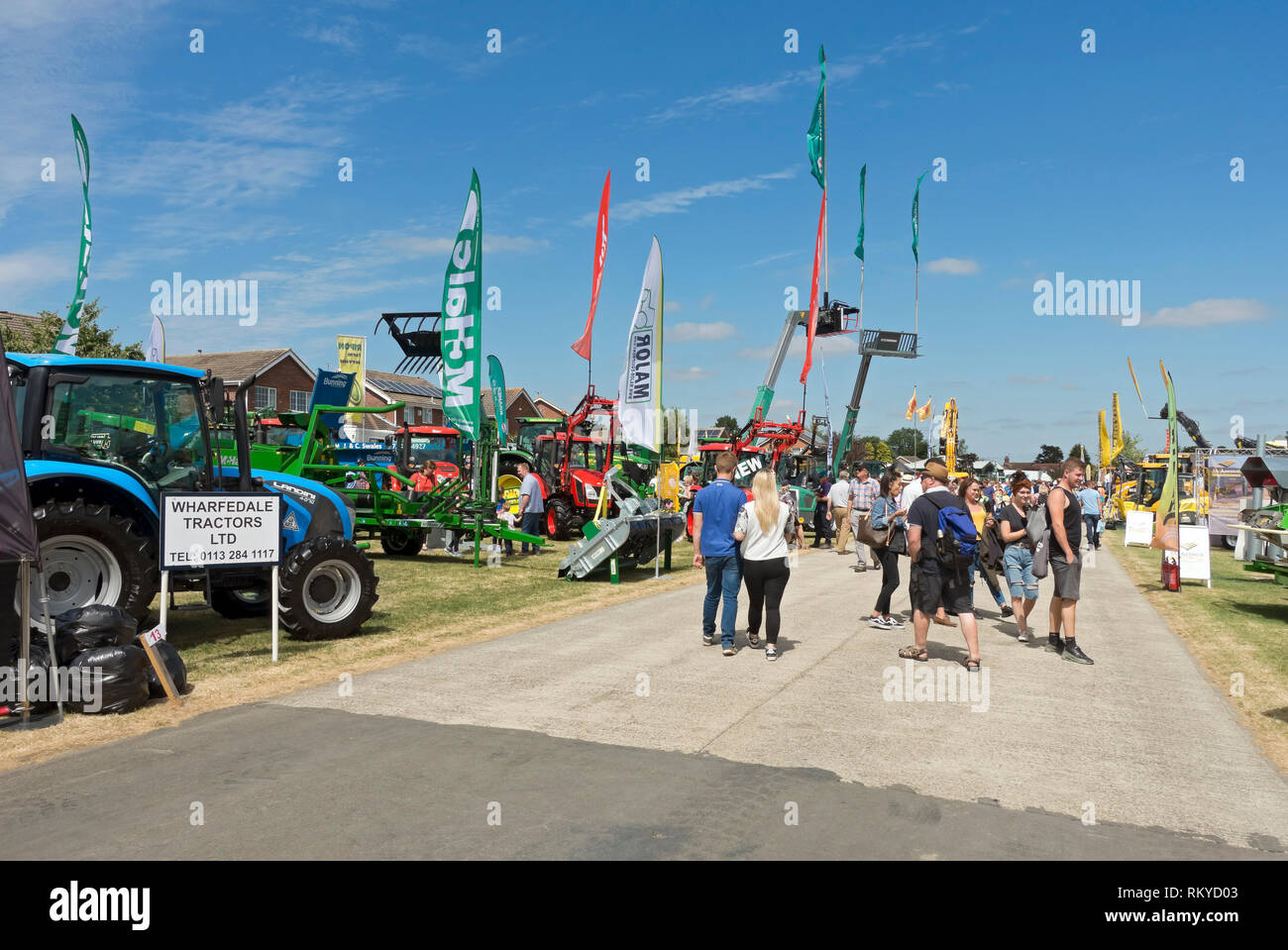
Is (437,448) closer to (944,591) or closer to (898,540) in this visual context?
(898,540)

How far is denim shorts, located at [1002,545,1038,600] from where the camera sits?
383 inches

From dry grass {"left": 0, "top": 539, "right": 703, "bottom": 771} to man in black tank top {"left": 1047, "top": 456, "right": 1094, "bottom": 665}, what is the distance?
5.19 metres

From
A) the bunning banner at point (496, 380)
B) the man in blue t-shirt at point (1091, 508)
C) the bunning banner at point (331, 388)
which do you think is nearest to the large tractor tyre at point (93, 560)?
the bunning banner at point (331, 388)

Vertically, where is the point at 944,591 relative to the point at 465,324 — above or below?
below

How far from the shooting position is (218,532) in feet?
24.8

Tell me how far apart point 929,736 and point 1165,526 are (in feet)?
39.2

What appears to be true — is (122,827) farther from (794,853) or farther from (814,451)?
(814,451)

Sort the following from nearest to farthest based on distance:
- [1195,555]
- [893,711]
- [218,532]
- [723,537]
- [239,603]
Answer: [893,711] < [218,532] < [723,537] < [239,603] < [1195,555]

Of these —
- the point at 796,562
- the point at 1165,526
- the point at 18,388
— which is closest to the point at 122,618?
the point at 18,388

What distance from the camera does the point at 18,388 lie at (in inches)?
290

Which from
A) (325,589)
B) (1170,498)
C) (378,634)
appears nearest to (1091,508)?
(1170,498)

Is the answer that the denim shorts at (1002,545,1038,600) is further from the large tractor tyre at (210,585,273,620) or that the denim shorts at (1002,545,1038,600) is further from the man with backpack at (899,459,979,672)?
the large tractor tyre at (210,585,273,620)

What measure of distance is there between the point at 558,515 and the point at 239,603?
40.1ft

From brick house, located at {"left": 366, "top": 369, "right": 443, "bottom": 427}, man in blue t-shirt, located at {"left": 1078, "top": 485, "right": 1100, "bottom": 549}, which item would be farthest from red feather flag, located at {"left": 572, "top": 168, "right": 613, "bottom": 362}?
brick house, located at {"left": 366, "top": 369, "right": 443, "bottom": 427}
